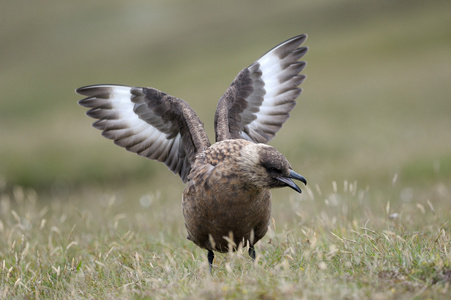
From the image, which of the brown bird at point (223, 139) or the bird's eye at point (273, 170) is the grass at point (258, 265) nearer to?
the brown bird at point (223, 139)

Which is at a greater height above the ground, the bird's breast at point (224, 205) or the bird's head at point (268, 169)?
the bird's head at point (268, 169)

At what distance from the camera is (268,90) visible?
5.21m

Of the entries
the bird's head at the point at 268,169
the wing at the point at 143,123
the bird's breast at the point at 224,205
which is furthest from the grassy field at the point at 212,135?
the wing at the point at 143,123

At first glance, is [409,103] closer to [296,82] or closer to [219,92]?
[219,92]

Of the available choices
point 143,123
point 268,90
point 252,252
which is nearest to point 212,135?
point 268,90

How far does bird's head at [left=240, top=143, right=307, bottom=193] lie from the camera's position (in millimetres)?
3662

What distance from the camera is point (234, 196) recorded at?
370 cm

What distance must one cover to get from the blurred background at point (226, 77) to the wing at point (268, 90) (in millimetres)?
1419

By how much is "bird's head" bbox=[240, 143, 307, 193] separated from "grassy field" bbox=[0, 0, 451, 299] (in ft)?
1.48

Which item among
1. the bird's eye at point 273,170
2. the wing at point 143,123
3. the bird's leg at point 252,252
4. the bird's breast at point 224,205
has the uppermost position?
the wing at point 143,123

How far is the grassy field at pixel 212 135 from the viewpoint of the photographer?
3.27 m

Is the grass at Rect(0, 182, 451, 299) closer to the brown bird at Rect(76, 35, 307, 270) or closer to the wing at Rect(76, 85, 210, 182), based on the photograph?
the brown bird at Rect(76, 35, 307, 270)

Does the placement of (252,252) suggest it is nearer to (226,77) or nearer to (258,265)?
(258,265)

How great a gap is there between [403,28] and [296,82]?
1472cm
